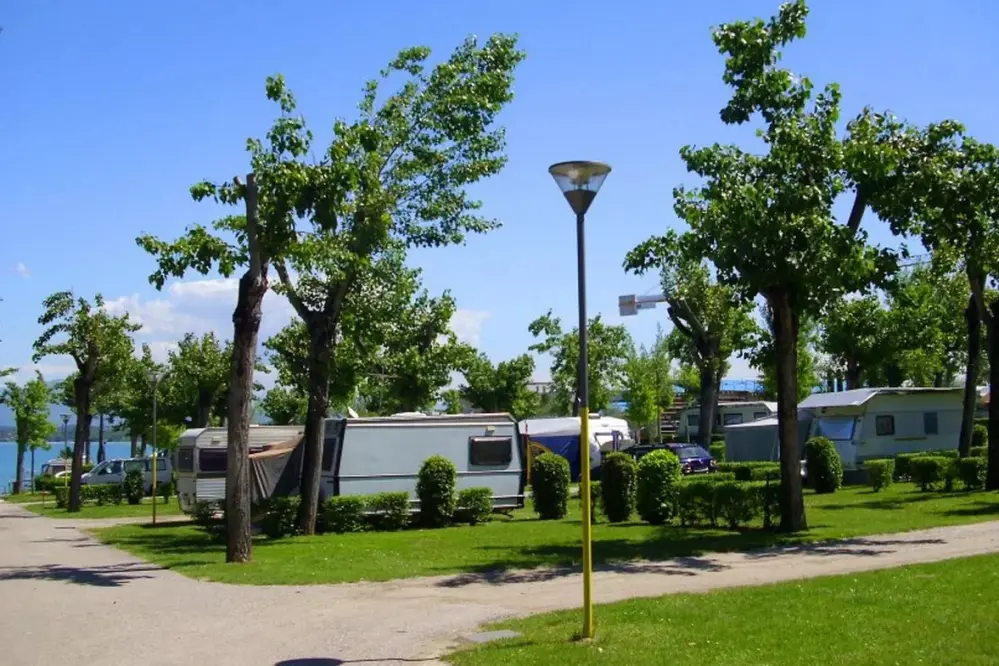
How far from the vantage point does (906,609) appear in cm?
910

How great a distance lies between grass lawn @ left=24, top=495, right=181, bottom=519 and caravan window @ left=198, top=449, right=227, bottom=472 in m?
3.39

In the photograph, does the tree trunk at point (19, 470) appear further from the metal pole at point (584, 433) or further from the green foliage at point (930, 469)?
the metal pole at point (584, 433)

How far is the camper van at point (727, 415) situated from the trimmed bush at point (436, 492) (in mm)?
22549

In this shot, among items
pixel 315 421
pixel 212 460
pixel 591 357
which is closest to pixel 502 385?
pixel 591 357

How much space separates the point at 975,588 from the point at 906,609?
4.26 feet

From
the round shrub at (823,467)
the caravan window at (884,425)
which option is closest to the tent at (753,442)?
the caravan window at (884,425)

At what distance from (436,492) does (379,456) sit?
1.62m

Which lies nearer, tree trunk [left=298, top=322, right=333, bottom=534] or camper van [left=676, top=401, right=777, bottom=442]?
tree trunk [left=298, top=322, right=333, bottom=534]

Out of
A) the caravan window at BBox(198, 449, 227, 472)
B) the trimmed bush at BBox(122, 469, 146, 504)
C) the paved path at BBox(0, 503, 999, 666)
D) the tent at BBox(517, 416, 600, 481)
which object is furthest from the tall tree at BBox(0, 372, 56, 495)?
the paved path at BBox(0, 503, 999, 666)

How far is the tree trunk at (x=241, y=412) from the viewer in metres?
15.0

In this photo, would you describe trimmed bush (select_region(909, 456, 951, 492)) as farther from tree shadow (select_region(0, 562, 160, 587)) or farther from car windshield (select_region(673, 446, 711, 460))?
tree shadow (select_region(0, 562, 160, 587))

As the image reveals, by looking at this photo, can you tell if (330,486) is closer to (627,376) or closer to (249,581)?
(249,581)

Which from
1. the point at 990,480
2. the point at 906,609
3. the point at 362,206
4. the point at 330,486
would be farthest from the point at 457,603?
the point at 990,480

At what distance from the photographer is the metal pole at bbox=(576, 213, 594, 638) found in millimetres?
8219
